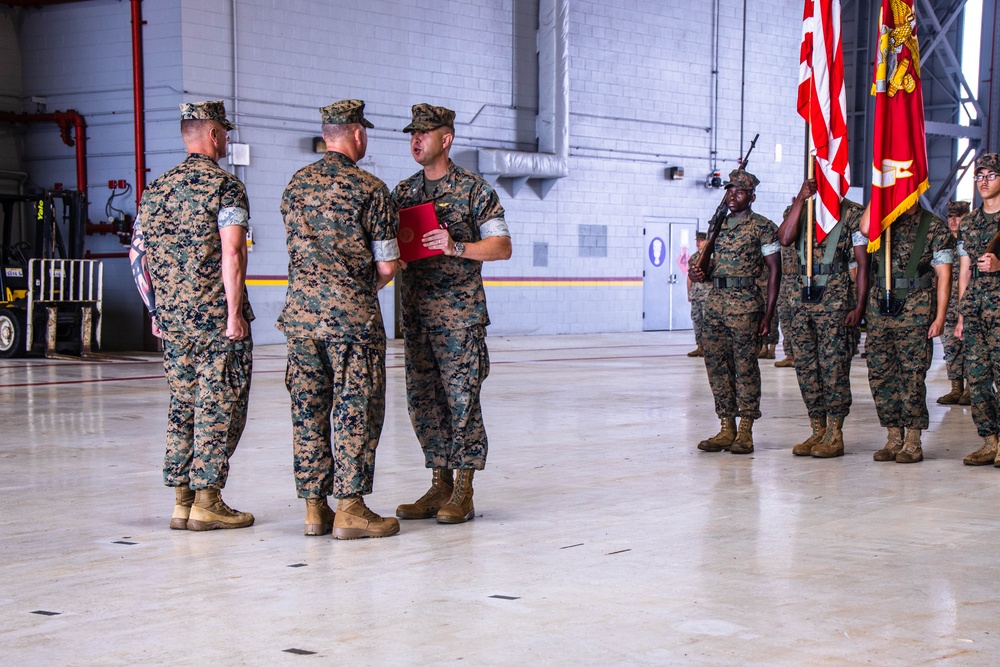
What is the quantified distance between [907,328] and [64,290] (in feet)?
40.9

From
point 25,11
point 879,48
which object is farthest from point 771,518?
point 25,11

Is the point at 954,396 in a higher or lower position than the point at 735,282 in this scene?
lower

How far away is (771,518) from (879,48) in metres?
3.75

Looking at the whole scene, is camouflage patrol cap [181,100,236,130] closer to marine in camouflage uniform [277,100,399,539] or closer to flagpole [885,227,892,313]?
marine in camouflage uniform [277,100,399,539]

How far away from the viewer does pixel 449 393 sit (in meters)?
5.45

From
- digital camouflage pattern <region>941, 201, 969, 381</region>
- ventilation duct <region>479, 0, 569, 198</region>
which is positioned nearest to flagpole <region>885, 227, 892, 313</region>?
digital camouflage pattern <region>941, 201, 969, 381</region>

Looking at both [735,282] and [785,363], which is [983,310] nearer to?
[735,282]

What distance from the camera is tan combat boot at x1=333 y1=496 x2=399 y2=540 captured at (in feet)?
16.8

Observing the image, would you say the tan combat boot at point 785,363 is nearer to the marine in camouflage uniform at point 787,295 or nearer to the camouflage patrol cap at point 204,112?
the marine in camouflage uniform at point 787,295

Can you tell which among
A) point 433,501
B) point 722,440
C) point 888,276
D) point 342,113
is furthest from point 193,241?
point 888,276

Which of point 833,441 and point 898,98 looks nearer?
point 833,441

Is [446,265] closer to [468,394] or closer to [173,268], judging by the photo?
[468,394]

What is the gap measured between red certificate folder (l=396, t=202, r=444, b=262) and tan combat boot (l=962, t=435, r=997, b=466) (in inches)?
148

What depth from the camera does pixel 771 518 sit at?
5.57 meters
